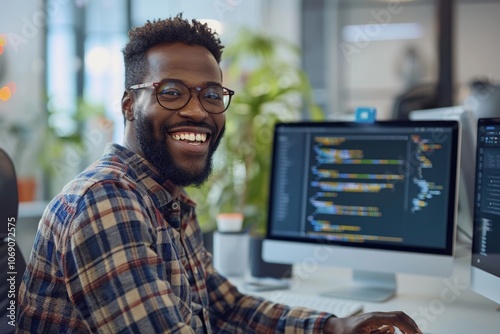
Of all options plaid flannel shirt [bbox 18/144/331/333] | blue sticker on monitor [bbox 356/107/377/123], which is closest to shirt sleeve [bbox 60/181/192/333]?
plaid flannel shirt [bbox 18/144/331/333]

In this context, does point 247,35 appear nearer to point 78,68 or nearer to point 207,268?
point 78,68

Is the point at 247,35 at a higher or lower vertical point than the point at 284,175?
higher

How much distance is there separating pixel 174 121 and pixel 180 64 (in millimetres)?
120

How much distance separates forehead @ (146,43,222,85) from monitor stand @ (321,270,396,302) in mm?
772

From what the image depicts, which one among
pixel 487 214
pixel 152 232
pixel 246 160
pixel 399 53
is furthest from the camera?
pixel 399 53

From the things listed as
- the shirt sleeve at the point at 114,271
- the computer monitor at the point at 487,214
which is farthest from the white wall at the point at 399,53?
the shirt sleeve at the point at 114,271

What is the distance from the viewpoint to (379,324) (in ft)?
4.04

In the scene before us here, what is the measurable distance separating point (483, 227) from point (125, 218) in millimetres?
858

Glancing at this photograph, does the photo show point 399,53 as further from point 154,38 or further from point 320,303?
point 154,38

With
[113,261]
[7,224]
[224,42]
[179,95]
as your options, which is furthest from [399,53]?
[113,261]

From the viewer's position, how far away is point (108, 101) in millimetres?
4141

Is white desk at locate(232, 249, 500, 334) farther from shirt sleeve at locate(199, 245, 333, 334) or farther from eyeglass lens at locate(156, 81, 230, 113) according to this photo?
eyeglass lens at locate(156, 81, 230, 113)

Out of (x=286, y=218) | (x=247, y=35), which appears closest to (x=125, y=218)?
(x=286, y=218)

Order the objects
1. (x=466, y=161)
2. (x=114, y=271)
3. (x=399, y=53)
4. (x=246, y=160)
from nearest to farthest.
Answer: (x=114, y=271)
(x=466, y=161)
(x=246, y=160)
(x=399, y=53)
